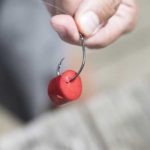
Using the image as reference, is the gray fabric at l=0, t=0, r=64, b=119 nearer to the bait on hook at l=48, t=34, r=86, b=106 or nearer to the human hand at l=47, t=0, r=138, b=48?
the human hand at l=47, t=0, r=138, b=48

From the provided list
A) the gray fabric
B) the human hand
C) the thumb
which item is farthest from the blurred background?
the thumb

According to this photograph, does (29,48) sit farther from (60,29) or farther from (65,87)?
(65,87)

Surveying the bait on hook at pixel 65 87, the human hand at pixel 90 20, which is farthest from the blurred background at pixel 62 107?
the bait on hook at pixel 65 87

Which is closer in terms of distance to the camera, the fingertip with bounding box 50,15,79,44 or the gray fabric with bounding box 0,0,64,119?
the fingertip with bounding box 50,15,79,44

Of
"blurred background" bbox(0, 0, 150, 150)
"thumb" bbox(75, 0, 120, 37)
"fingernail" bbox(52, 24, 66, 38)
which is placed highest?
"thumb" bbox(75, 0, 120, 37)

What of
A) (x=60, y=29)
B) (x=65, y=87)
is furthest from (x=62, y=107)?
(x=65, y=87)

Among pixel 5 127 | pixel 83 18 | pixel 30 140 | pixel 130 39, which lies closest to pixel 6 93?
pixel 5 127
